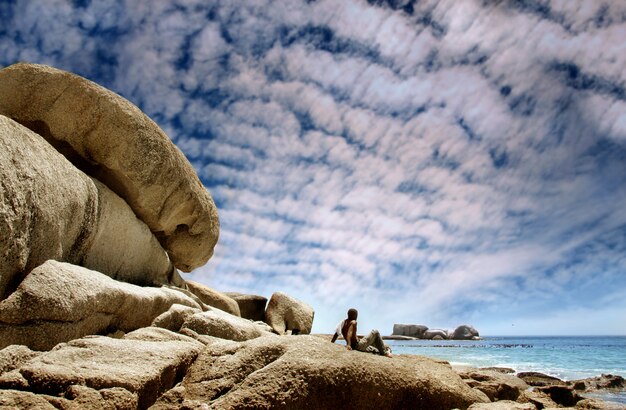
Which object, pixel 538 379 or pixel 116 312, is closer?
pixel 116 312

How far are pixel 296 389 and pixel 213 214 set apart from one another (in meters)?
10.6

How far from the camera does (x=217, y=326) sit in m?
8.70

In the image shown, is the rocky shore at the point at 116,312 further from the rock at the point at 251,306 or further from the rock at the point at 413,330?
the rock at the point at 413,330

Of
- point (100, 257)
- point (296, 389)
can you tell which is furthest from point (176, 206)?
point (296, 389)

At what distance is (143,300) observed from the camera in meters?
9.12

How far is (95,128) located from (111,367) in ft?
24.6

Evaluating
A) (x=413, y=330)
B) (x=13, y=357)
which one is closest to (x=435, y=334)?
(x=413, y=330)

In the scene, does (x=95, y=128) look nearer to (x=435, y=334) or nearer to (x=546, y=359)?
(x=546, y=359)

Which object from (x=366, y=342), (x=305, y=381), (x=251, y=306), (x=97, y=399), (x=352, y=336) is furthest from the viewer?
(x=251, y=306)

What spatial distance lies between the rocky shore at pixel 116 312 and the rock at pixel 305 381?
0.06 feet

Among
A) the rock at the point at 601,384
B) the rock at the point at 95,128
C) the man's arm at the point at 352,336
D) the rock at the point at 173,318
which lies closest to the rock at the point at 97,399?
the rock at the point at 173,318

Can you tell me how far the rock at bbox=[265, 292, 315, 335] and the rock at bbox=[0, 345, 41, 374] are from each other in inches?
515

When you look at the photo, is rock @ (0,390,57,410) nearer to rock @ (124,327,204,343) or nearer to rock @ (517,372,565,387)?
rock @ (124,327,204,343)

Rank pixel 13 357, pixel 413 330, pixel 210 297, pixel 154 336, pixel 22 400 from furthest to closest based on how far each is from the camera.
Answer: pixel 413 330 < pixel 210 297 < pixel 154 336 < pixel 13 357 < pixel 22 400
